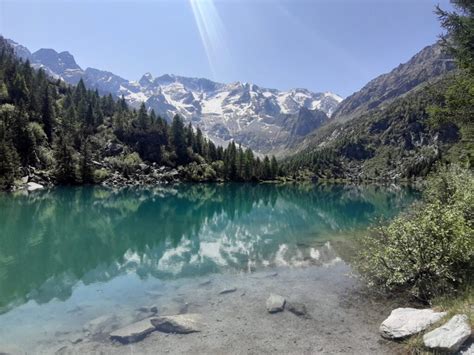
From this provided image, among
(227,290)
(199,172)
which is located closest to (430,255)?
(227,290)

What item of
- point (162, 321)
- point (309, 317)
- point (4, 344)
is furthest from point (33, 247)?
point (309, 317)

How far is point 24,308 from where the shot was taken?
1917 cm

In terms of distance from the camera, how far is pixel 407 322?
13.9 meters

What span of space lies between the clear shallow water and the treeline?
49.5m

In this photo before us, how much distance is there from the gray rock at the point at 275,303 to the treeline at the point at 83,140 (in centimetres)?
8667

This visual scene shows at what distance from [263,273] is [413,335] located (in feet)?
47.9

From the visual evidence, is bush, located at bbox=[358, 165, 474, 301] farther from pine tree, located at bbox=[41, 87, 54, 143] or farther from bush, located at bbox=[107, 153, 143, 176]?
pine tree, located at bbox=[41, 87, 54, 143]

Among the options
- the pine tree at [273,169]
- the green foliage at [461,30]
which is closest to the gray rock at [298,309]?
the green foliage at [461,30]

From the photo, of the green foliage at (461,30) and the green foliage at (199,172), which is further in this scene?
the green foliage at (199,172)

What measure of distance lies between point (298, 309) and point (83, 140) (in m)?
131

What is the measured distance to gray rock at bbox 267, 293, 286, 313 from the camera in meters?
18.5

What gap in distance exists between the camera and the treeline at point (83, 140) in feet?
351

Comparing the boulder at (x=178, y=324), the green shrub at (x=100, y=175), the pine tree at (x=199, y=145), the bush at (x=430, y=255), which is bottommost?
the boulder at (x=178, y=324)

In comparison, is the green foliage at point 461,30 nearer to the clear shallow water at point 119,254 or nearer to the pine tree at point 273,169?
the clear shallow water at point 119,254
